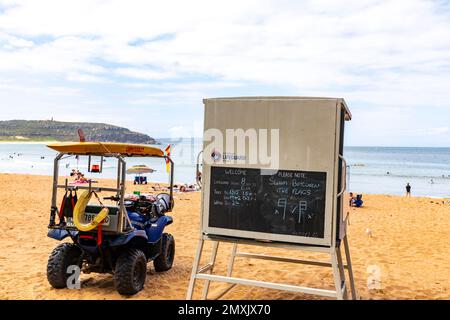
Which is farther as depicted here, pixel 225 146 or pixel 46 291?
pixel 46 291

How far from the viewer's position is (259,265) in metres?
8.81

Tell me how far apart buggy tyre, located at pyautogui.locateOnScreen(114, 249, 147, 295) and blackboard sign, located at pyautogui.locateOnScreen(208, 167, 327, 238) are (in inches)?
66.6

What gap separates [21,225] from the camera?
40.6 ft

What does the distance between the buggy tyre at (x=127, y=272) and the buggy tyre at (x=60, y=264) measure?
70cm

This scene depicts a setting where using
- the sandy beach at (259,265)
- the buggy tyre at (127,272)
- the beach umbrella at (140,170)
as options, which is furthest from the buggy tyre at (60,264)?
the beach umbrella at (140,170)

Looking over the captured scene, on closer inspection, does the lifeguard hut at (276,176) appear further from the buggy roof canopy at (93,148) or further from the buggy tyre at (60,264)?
the buggy tyre at (60,264)

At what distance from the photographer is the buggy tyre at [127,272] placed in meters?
6.33

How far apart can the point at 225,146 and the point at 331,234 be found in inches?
61.8

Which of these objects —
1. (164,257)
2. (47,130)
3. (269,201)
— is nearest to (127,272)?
(164,257)

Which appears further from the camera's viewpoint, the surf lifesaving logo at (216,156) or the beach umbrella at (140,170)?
the beach umbrella at (140,170)

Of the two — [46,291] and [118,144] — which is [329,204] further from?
[46,291]

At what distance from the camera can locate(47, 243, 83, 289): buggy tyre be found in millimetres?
6516

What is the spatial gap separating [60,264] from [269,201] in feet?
11.2
